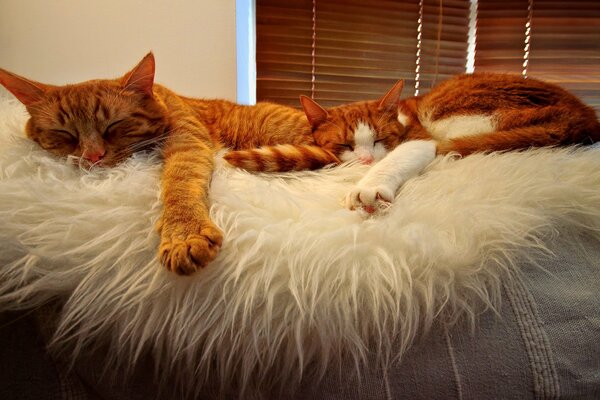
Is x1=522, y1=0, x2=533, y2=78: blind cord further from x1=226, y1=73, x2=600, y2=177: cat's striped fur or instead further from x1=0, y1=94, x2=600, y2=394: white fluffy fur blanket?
x1=0, y1=94, x2=600, y2=394: white fluffy fur blanket

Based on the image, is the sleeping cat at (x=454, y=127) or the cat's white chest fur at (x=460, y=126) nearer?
the sleeping cat at (x=454, y=127)

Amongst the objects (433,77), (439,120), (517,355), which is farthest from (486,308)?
(433,77)

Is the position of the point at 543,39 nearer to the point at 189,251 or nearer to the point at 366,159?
the point at 366,159

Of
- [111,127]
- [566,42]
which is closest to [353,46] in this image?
[566,42]

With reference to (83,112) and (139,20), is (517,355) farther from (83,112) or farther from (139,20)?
(139,20)

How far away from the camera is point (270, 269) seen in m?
0.42

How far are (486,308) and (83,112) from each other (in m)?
0.81

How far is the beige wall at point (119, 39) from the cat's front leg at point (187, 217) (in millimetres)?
953

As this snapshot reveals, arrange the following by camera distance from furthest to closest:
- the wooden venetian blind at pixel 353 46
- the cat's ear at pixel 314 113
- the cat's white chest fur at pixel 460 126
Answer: the wooden venetian blind at pixel 353 46
the cat's ear at pixel 314 113
the cat's white chest fur at pixel 460 126

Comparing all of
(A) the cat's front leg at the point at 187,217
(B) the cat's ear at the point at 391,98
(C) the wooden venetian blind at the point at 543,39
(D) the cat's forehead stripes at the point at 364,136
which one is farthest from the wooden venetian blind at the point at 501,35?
(A) the cat's front leg at the point at 187,217

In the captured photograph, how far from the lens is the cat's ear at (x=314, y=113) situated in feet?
3.48

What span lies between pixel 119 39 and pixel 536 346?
5.60ft

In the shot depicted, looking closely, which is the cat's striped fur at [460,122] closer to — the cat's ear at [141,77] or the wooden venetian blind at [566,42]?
the cat's ear at [141,77]

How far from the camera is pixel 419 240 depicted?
453 millimetres
